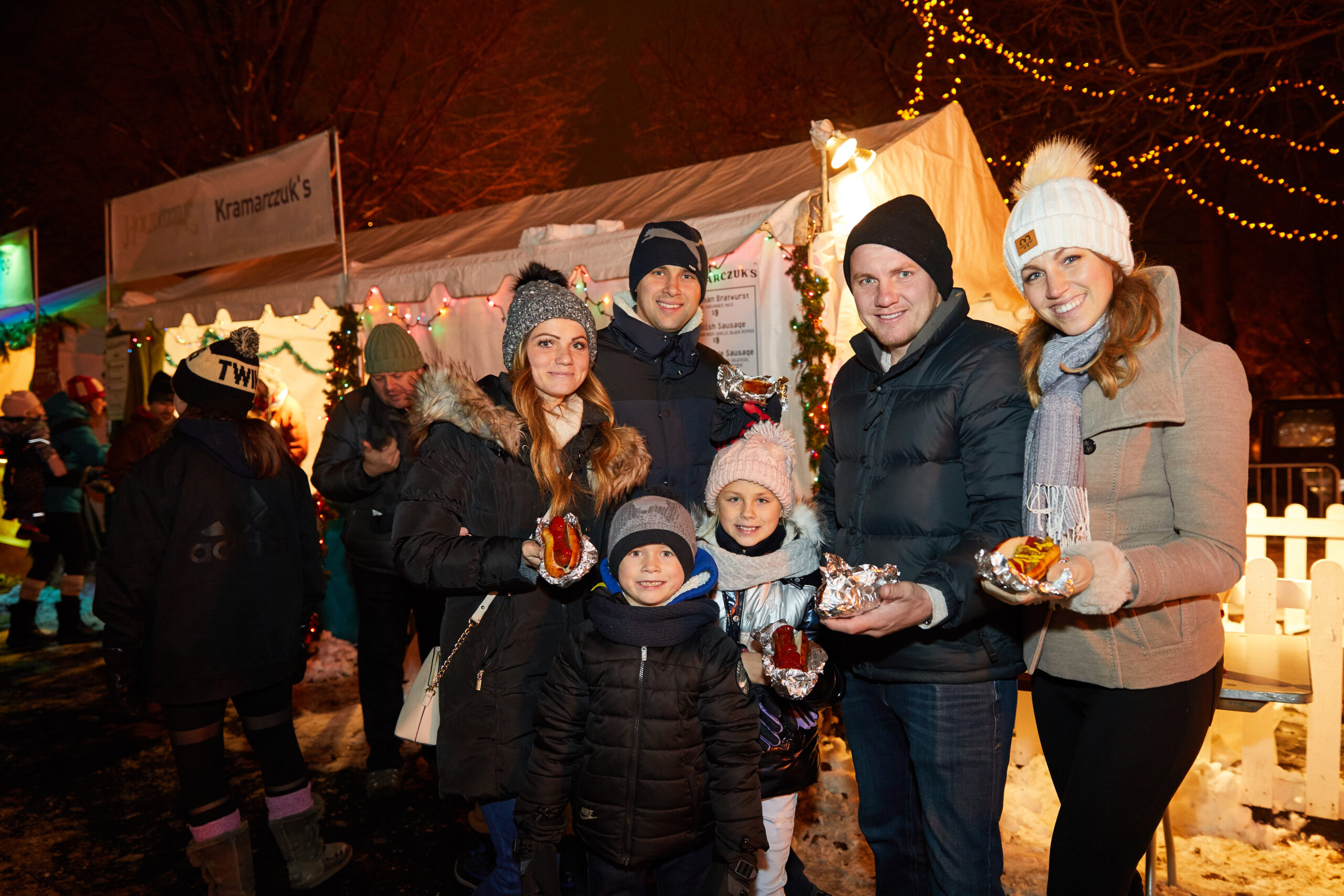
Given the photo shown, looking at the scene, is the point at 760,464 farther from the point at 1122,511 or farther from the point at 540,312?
the point at 1122,511

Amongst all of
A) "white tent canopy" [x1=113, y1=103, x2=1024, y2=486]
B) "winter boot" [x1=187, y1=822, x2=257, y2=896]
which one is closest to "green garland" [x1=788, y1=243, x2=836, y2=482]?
"white tent canopy" [x1=113, y1=103, x2=1024, y2=486]

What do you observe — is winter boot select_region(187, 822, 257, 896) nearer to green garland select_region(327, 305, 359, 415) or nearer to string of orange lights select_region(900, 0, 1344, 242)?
green garland select_region(327, 305, 359, 415)

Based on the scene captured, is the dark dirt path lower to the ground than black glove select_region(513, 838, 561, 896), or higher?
lower

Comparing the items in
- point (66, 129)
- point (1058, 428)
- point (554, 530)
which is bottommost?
point (554, 530)

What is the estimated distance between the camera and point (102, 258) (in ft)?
65.0

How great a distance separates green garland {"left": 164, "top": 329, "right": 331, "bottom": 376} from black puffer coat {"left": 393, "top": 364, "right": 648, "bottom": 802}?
23.4ft

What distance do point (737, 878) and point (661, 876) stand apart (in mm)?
358

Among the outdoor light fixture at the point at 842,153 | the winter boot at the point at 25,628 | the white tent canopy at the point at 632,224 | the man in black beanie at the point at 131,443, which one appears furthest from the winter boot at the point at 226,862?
the winter boot at the point at 25,628

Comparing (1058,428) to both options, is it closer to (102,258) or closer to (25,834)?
(25,834)

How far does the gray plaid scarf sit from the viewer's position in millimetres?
2012

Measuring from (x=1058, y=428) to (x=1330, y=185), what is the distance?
2180cm

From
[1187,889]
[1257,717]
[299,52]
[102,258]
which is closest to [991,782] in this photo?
[1187,889]

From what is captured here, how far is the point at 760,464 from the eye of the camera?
2.83m

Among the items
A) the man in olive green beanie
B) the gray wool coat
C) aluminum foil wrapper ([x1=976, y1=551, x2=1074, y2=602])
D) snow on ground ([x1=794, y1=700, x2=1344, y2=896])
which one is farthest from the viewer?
the man in olive green beanie
